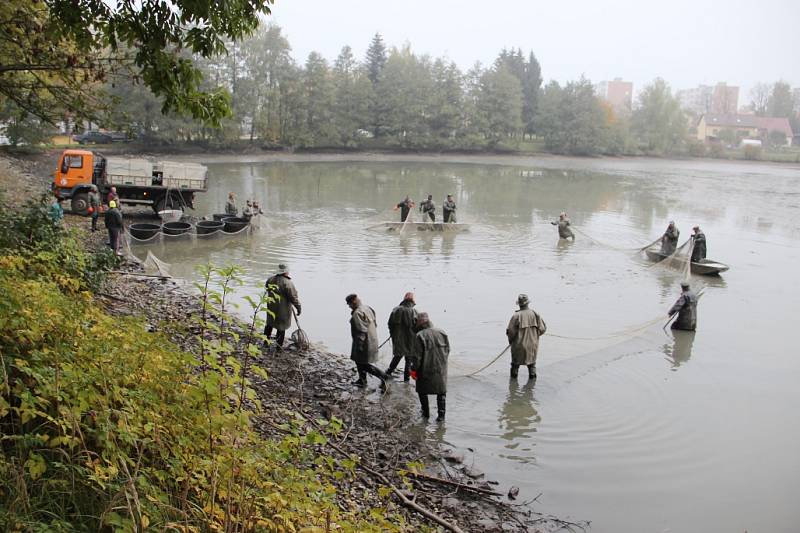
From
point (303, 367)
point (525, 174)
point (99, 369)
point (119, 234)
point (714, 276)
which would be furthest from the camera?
point (525, 174)

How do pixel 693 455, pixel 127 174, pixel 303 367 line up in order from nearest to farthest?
pixel 693 455, pixel 303 367, pixel 127 174

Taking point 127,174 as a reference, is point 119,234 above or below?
A: below

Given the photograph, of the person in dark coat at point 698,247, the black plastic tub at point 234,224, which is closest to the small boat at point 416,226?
the black plastic tub at point 234,224

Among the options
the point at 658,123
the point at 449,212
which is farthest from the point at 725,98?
the point at 449,212

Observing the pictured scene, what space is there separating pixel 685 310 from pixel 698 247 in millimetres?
7022

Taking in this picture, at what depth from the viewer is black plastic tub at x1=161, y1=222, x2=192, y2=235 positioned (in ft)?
66.9

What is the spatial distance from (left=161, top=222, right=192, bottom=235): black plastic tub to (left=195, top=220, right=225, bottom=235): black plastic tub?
14.6 inches

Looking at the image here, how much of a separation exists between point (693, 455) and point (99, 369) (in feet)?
24.7

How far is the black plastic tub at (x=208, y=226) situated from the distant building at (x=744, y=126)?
365 feet

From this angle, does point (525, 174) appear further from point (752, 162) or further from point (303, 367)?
point (303, 367)

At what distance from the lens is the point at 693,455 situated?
29.1 feet

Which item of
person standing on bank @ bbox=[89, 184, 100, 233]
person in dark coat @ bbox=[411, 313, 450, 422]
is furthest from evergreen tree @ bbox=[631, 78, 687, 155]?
person in dark coat @ bbox=[411, 313, 450, 422]

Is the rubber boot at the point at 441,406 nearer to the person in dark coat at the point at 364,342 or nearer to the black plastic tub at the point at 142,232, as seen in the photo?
the person in dark coat at the point at 364,342

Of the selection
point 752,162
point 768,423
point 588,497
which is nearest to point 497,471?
point 588,497
